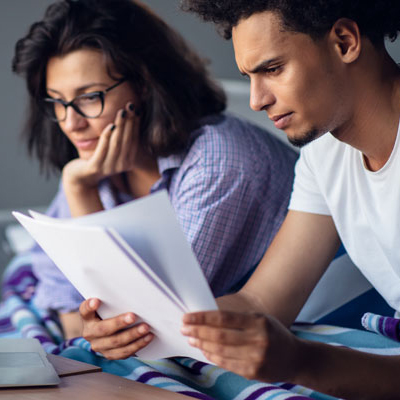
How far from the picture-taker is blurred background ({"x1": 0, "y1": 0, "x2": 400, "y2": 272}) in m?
2.89

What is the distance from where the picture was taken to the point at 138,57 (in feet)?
5.41

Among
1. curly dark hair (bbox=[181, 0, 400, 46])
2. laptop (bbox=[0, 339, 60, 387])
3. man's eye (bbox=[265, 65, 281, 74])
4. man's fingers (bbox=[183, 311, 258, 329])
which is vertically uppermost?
curly dark hair (bbox=[181, 0, 400, 46])

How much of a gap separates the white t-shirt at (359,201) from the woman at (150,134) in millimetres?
243

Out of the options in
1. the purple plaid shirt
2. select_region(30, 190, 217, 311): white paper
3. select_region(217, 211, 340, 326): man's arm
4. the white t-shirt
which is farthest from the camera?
the purple plaid shirt

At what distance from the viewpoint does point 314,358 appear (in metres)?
0.78

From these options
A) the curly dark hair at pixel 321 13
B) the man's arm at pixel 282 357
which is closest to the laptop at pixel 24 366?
the man's arm at pixel 282 357

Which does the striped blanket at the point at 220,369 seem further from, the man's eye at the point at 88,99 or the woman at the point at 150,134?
the man's eye at the point at 88,99

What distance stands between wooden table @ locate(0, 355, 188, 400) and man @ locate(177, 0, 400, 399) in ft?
0.39

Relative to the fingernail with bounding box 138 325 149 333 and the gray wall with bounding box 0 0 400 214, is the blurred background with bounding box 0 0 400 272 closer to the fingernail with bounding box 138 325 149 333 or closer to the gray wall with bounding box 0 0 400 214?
the gray wall with bounding box 0 0 400 214

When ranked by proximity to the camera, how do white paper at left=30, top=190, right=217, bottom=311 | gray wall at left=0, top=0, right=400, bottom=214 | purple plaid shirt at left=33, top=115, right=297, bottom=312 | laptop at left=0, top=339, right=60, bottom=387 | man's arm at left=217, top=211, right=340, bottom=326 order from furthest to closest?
gray wall at left=0, top=0, right=400, bottom=214, purple plaid shirt at left=33, top=115, right=297, bottom=312, man's arm at left=217, top=211, right=340, bottom=326, laptop at left=0, top=339, right=60, bottom=387, white paper at left=30, top=190, right=217, bottom=311

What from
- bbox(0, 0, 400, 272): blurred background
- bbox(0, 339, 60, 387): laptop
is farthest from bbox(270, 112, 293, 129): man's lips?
bbox(0, 0, 400, 272): blurred background

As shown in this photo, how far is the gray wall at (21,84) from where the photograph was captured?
2887 millimetres

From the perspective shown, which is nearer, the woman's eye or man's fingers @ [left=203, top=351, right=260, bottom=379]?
man's fingers @ [left=203, top=351, right=260, bottom=379]

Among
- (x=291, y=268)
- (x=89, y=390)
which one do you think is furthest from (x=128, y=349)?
(x=291, y=268)
